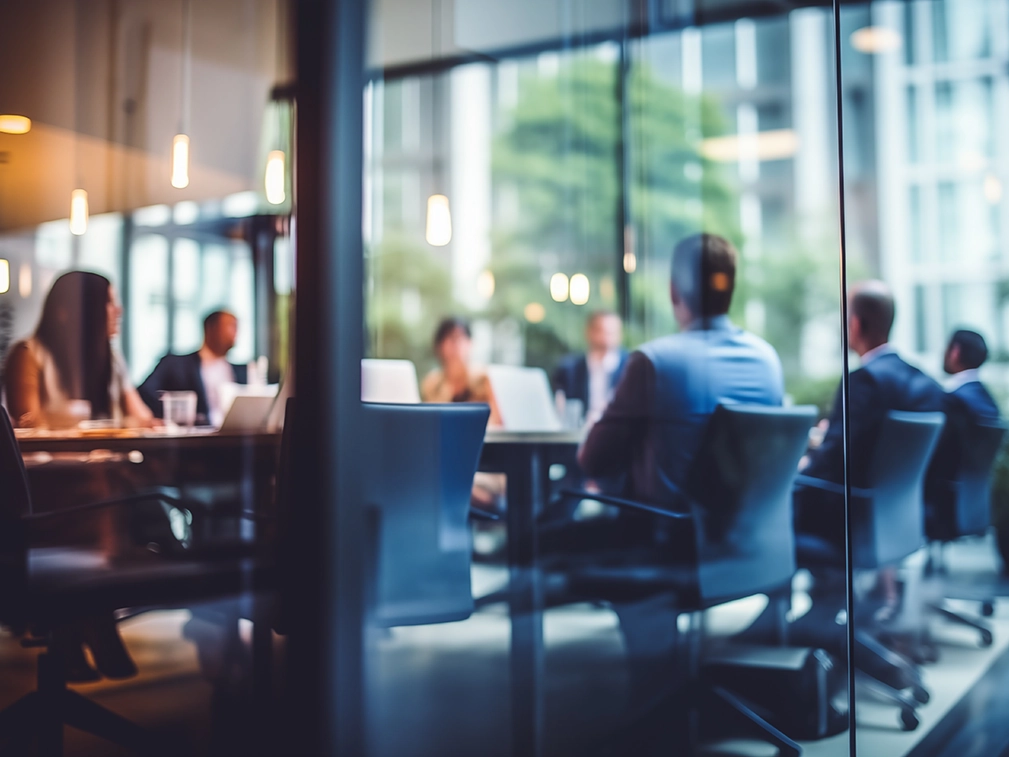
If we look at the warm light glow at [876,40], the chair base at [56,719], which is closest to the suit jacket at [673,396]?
the chair base at [56,719]

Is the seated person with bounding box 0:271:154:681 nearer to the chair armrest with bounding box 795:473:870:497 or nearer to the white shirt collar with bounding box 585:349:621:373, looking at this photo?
the chair armrest with bounding box 795:473:870:497

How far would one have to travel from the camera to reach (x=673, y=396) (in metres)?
2.59

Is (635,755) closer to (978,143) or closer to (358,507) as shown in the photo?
(358,507)

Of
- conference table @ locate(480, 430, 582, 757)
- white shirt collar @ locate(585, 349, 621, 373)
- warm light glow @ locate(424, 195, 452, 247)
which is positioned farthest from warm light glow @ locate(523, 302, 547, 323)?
conference table @ locate(480, 430, 582, 757)

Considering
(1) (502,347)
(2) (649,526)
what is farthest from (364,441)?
(1) (502,347)

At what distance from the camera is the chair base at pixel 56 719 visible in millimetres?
1836

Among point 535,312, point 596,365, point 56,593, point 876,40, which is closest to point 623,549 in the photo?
A: point 56,593

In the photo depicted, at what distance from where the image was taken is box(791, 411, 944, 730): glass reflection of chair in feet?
8.36

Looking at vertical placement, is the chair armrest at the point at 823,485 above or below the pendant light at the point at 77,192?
below

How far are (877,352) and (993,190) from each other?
2.00 m

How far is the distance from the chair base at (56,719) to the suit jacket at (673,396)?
1.39 metres

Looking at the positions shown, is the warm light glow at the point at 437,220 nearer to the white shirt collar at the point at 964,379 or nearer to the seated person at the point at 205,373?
the seated person at the point at 205,373

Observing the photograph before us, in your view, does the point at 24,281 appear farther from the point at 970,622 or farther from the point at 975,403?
the point at 970,622

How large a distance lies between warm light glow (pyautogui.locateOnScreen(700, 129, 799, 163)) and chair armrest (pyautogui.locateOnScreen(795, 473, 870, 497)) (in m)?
11.4
